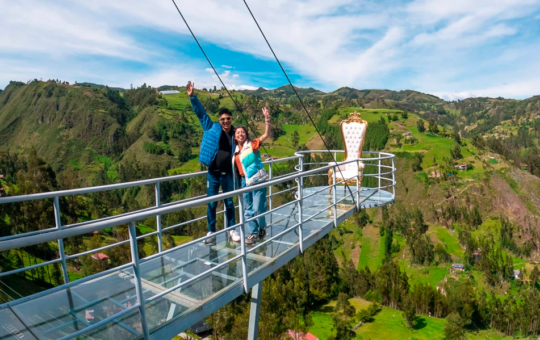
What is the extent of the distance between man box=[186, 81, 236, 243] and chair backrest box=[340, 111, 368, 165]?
458 centimetres

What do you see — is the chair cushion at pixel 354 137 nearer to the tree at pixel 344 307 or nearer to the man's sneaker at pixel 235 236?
the man's sneaker at pixel 235 236

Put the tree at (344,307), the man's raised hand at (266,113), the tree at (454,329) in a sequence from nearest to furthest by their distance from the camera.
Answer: the man's raised hand at (266,113)
the tree at (454,329)
the tree at (344,307)

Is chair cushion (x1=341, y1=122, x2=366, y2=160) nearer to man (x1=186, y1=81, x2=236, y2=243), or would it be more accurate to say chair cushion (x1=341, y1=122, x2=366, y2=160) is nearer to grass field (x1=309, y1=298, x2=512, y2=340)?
man (x1=186, y1=81, x2=236, y2=243)

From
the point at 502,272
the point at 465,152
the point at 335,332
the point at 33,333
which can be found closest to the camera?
the point at 33,333

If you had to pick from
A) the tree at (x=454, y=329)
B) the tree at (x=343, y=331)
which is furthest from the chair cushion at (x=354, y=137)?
the tree at (x=454, y=329)

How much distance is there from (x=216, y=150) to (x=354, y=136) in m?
4.86

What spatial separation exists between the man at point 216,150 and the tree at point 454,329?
49242mm

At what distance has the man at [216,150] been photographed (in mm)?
4582

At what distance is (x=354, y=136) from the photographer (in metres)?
8.60

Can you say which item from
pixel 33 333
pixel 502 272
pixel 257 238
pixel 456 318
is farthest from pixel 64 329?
pixel 502 272

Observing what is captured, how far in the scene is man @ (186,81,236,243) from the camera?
4.58m

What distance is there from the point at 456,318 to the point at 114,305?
5303 centimetres

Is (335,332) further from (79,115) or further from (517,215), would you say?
(79,115)

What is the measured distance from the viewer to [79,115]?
143000 mm
